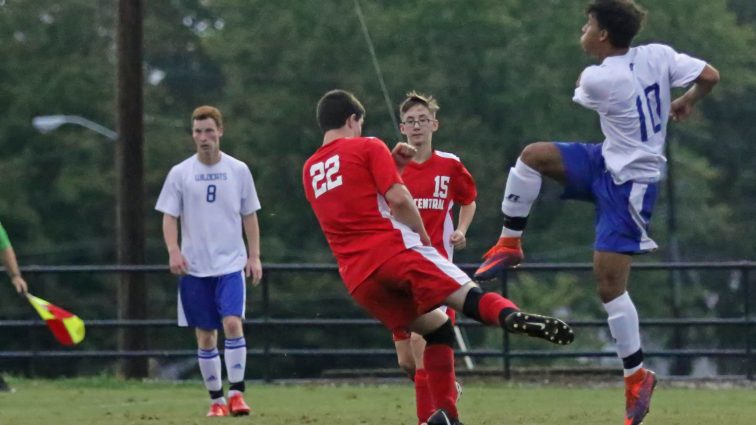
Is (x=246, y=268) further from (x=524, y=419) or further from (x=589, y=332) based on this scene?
(x=589, y=332)

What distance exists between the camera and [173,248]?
12188 mm

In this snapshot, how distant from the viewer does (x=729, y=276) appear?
56031mm

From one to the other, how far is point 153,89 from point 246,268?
1726 inches

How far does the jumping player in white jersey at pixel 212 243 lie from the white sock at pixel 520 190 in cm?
332

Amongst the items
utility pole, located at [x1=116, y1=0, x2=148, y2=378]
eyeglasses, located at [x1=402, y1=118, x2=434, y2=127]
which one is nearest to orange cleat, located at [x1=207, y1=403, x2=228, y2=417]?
eyeglasses, located at [x1=402, y1=118, x2=434, y2=127]

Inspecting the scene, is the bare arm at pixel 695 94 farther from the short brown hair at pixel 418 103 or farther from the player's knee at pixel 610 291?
the short brown hair at pixel 418 103

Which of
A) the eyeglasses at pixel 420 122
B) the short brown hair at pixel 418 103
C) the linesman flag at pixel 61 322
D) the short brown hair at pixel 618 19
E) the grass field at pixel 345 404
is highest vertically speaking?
the short brown hair at pixel 618 19

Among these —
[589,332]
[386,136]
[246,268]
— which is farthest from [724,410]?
[589,332]

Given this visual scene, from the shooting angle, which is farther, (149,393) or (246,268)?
(149,393)

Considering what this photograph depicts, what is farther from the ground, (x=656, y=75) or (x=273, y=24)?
(x=273, y=24)

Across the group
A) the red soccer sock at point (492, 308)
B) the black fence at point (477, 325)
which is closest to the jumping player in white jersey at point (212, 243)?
the red soccer sock at point (492, 308)

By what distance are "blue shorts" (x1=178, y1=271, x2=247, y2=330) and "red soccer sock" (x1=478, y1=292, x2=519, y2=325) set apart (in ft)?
12.6

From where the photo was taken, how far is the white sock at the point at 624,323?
9281mm

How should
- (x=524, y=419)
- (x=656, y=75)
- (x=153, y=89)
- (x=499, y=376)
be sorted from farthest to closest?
(x=153, y=89) < (x=499, y=376) < (x=524, y=419) < (x=656, y=75)
